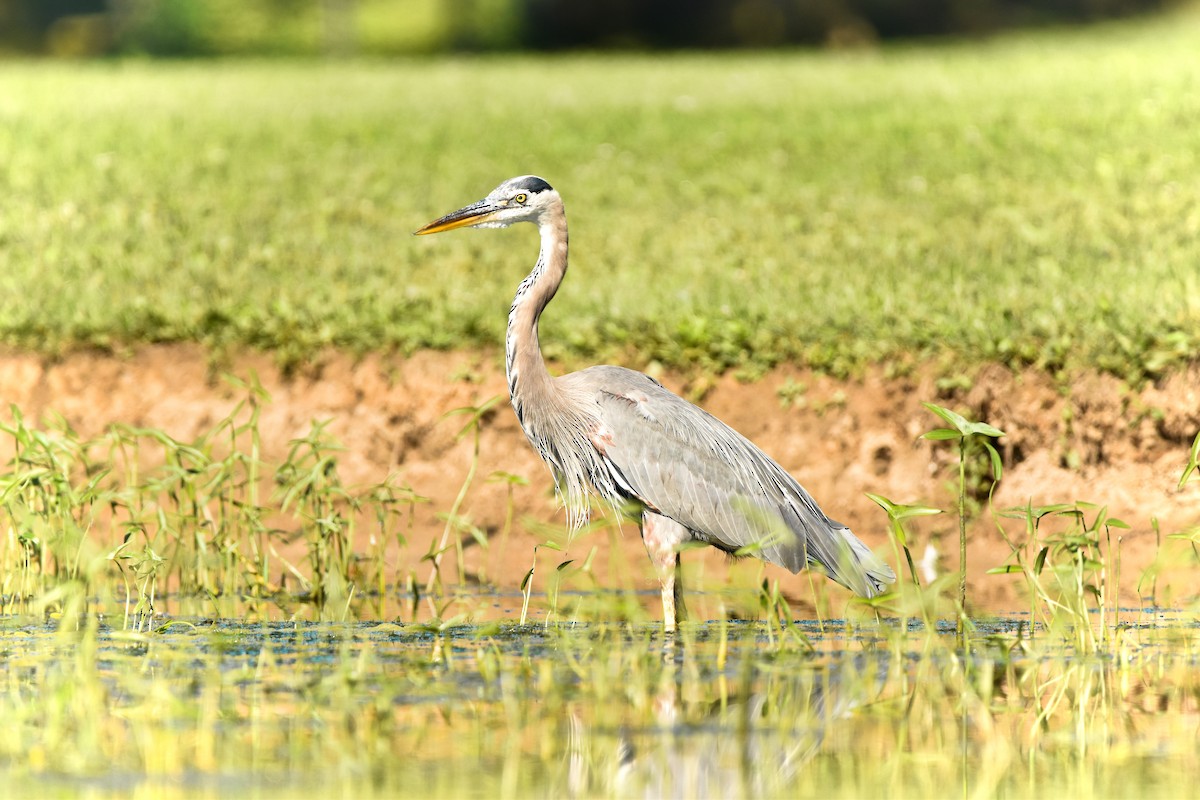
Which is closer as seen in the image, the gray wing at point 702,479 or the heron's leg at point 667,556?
the heron's leg at point 667,556

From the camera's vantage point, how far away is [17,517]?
6.89 metres

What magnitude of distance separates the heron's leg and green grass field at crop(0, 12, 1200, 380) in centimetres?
199

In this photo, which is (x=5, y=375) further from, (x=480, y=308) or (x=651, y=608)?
(x=651, y=608)

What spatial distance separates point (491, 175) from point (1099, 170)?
4.71m

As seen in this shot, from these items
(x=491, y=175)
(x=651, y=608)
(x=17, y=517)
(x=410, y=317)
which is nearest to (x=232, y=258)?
(x=410, y=317)

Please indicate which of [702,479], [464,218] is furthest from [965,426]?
[464,218]

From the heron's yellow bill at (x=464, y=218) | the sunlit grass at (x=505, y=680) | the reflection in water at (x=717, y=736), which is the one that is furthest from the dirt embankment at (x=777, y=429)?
the reflection in water at (x=717, y=736)

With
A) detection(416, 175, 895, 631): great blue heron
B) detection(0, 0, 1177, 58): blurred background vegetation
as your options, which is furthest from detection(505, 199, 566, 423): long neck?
detection(0, 0, 1177, 58): blurred background vegetation

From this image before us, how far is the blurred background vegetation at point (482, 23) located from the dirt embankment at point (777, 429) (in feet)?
75.3

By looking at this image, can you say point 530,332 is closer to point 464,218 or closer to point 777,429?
point 464,218

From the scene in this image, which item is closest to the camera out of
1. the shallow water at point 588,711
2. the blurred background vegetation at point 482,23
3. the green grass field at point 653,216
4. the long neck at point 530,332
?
the shallow water at point 588,711

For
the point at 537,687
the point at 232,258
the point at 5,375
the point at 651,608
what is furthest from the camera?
the point at 232,258

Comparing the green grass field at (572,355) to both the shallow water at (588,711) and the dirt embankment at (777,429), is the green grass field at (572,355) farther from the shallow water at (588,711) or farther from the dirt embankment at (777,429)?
the dirt embankment at (777,429)

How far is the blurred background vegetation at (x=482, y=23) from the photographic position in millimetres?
31359
